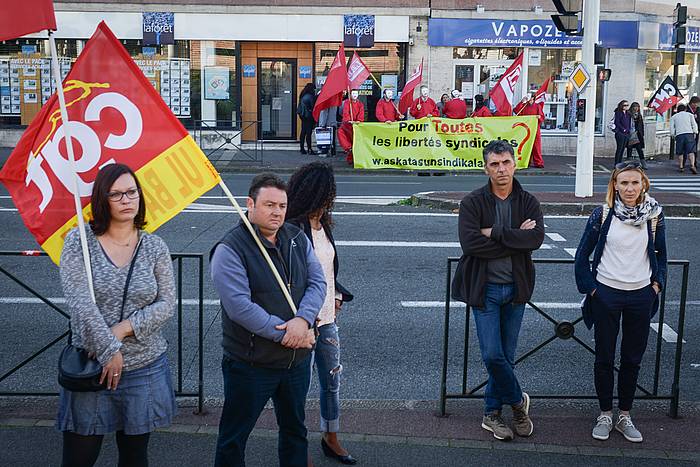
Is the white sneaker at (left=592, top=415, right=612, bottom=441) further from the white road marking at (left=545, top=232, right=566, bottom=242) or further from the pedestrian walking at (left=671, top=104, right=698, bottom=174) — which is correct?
the pedestrian walking at (left=671, top=104, right=698, bottom=174)

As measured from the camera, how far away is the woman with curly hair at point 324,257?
16.7ft

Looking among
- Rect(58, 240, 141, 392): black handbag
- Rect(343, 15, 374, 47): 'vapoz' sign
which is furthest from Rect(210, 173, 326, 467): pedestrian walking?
Rect(343, 15, 374, 47): 'vapoz' sign

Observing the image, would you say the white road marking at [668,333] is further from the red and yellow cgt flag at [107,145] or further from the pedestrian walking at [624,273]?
the red and yellow cgt flag at [107,145]

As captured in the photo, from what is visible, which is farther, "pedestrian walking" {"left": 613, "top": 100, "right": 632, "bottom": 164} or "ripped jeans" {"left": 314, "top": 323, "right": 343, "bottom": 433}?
"pedestrian walking" {"left": 613, "top": 100, "right": 632, "bottom": 164}

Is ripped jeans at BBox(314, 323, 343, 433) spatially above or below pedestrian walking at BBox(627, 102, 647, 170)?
below

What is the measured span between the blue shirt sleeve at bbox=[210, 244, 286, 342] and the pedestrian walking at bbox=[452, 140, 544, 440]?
1572 millimetres

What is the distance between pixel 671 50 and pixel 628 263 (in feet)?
80.4

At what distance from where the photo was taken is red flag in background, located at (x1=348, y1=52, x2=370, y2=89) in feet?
72.3

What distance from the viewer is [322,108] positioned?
886 inches

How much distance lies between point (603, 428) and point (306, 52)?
72.5 feet

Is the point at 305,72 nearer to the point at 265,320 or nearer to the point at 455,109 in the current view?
the point at 455,109

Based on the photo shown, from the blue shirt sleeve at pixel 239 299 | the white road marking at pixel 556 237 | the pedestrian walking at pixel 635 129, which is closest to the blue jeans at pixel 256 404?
the blue shirt sleeve at pixel 239 299

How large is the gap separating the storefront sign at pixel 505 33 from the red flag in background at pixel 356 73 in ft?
16.2

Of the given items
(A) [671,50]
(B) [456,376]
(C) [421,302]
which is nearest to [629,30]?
(A) [671,50]
